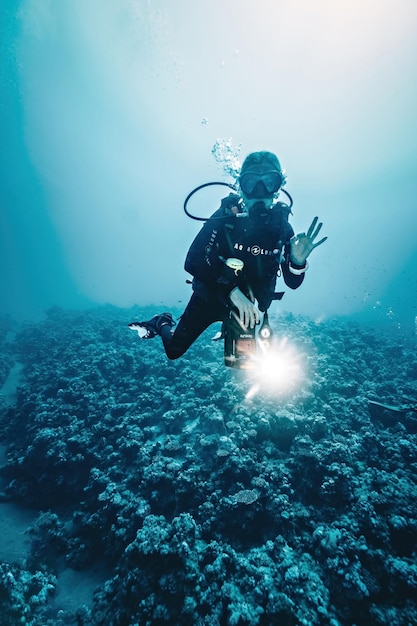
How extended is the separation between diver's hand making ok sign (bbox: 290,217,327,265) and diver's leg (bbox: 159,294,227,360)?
122 cm

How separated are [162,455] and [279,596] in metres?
4.32

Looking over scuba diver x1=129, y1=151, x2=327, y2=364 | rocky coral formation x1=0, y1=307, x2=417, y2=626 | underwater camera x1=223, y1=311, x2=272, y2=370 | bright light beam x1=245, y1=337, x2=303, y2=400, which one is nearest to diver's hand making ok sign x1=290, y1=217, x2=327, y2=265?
scuba diver x1=129, y1=151, x2=327, y2=364

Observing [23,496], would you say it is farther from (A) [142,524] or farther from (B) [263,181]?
(B) [263,181]

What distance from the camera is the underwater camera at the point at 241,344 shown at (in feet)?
10.6

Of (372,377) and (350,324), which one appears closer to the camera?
(372,377)

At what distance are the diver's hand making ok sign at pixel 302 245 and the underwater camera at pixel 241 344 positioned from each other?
3.87 ft

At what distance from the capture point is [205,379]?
428 inches

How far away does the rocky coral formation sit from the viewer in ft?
14.4

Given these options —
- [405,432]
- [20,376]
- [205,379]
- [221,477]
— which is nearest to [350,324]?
[405,432]

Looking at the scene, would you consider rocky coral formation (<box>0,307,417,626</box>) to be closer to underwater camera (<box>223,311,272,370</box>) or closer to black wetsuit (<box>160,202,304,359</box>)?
underwater camera (<box>223,311,272,370</box>)

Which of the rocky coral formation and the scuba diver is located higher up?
the scuba diver

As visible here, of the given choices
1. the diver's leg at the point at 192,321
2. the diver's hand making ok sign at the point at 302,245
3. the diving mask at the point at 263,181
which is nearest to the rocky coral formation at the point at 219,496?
Answer: the diver's leg at the point at 192,321

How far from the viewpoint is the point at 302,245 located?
3.52 meters

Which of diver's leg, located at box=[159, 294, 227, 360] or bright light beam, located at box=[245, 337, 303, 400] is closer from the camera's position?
diver's leg, located at box=[159, 294, 227, 360]
